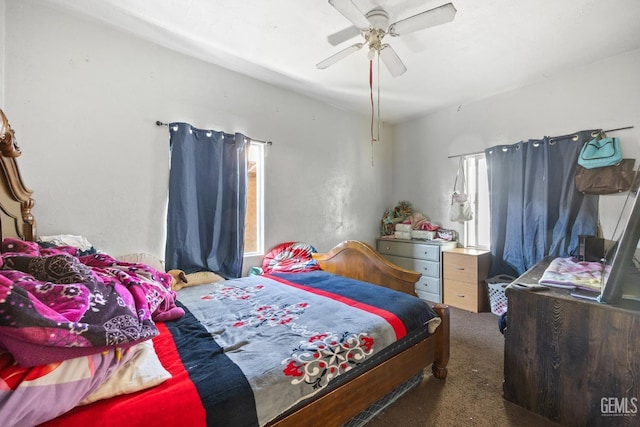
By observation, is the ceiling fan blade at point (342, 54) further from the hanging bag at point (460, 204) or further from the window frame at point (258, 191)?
the hanging bag at point (460, 204)

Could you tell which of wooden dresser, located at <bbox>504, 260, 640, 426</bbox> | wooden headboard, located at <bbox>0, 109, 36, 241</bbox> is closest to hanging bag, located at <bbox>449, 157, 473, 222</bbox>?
wooden dresser, located at <bbox>504, 260, 640, 426</bbox>

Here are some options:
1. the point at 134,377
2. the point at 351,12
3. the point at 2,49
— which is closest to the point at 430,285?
the point at 351,12

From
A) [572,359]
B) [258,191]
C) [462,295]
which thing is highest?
[258,191]

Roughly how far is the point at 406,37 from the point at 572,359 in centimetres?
242

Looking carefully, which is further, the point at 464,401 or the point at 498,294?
the point at 498,294

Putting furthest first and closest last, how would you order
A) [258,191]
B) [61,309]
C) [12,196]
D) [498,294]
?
1. [258,191]
2. [498,294]
3. [12,196]
4. [61,309]

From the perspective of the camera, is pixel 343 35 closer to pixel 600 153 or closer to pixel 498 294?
pixel 600 153

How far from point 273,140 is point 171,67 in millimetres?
1143

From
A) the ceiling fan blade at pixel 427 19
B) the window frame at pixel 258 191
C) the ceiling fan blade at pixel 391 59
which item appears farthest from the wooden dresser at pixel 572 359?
the window frame at pixel 258 191

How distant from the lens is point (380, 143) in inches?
173

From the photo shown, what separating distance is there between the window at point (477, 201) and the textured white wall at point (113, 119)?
2277 millimetres

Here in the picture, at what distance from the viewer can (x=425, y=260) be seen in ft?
11.9

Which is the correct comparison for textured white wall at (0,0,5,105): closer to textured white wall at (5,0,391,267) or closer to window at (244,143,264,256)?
textured white wall at (5,0,391,267)

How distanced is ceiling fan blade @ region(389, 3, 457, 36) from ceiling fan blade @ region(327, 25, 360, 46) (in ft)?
1.17
